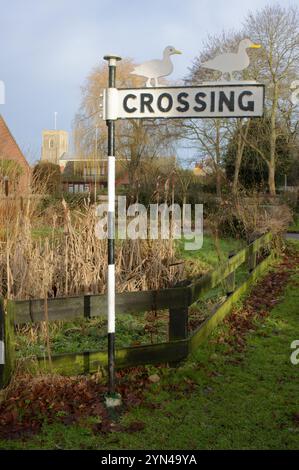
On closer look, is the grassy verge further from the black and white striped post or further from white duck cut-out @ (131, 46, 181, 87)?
white duck cut-out @ (131, 46, 181, 87)

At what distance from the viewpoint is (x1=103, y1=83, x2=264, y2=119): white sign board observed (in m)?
3.66

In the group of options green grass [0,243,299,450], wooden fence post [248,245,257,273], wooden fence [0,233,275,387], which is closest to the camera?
green grass [0,243,299,450]

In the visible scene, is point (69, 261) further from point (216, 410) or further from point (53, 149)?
point (53, 149)

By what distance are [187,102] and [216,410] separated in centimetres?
229

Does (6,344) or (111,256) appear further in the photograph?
(111,256)

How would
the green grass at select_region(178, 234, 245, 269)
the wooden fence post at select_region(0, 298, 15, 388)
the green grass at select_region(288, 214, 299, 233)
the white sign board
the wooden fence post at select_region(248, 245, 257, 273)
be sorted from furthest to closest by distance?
the green grass at select_region(288, 214, 299, 233) < the green grass at select_region(178, 234, 245, 269) < the wooden fence post at select_region(248, 245, 257, 273) < the wooden fence post at select_region(0, 298, 15, 388) < the white sign board

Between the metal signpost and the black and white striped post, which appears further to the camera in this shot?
the black and white striped post

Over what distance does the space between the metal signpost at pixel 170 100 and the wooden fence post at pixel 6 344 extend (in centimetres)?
73

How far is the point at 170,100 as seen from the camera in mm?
3799

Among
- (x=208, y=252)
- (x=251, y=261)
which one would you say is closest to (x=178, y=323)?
(x=251, y=261)

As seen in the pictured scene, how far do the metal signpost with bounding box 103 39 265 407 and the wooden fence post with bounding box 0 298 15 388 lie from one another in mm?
728

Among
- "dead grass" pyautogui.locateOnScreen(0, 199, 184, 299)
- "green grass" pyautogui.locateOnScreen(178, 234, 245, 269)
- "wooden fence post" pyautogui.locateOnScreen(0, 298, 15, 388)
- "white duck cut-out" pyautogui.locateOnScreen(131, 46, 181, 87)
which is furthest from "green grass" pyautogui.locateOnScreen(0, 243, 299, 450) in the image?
"green grass" pyautogui.locateOnScreen(178, 234, 245, 269)

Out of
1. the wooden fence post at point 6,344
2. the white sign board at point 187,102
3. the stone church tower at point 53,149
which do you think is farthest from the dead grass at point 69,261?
the stone church tower at point 53,149

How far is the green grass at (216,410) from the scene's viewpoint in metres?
3.47
